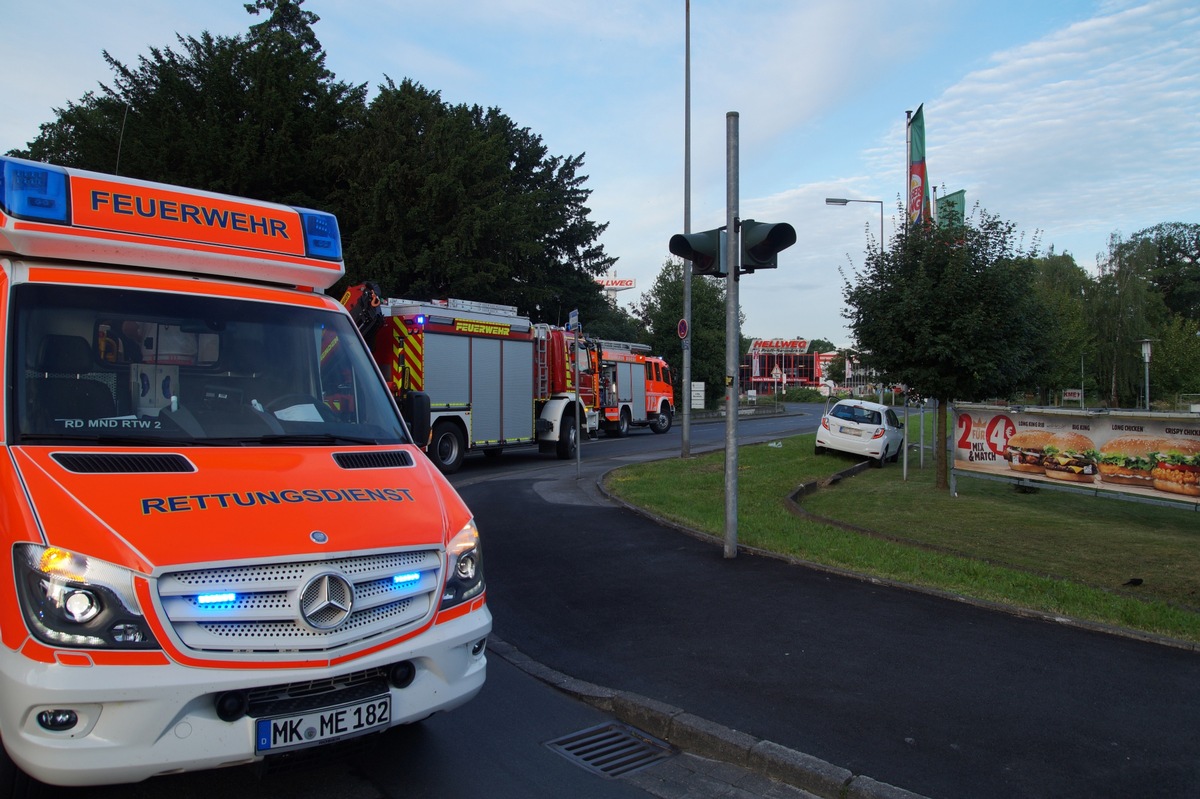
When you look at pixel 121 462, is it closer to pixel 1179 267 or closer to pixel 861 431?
pixel 861 431

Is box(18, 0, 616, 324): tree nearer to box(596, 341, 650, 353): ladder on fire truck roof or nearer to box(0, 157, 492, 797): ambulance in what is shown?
box(596, 341, 650, 353): ladder on fire truck roof

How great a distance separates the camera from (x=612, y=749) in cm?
451

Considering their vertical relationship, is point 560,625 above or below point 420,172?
below

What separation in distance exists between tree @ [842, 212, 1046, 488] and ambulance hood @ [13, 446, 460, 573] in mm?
11735

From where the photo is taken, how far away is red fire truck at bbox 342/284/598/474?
16.8 metres

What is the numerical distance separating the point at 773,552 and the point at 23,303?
694cm

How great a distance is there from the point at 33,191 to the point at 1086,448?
39.7ft

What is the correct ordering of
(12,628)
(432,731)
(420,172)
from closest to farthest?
(12,628) < (432,731) < (420,172)

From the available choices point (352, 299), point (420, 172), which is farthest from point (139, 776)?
point (420, 172)

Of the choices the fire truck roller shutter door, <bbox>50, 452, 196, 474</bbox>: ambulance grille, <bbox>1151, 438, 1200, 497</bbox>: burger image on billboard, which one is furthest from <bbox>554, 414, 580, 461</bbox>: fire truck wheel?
<bbox>50, 452, 196, 474</bbox>: ambulance grille

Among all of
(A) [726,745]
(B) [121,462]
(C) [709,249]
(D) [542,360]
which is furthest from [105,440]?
(D) [542,360]

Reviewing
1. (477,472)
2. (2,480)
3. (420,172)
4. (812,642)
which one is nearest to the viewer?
(2,480)

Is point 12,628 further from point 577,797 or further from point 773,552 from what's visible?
point 773,552

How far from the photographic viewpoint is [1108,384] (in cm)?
5300
